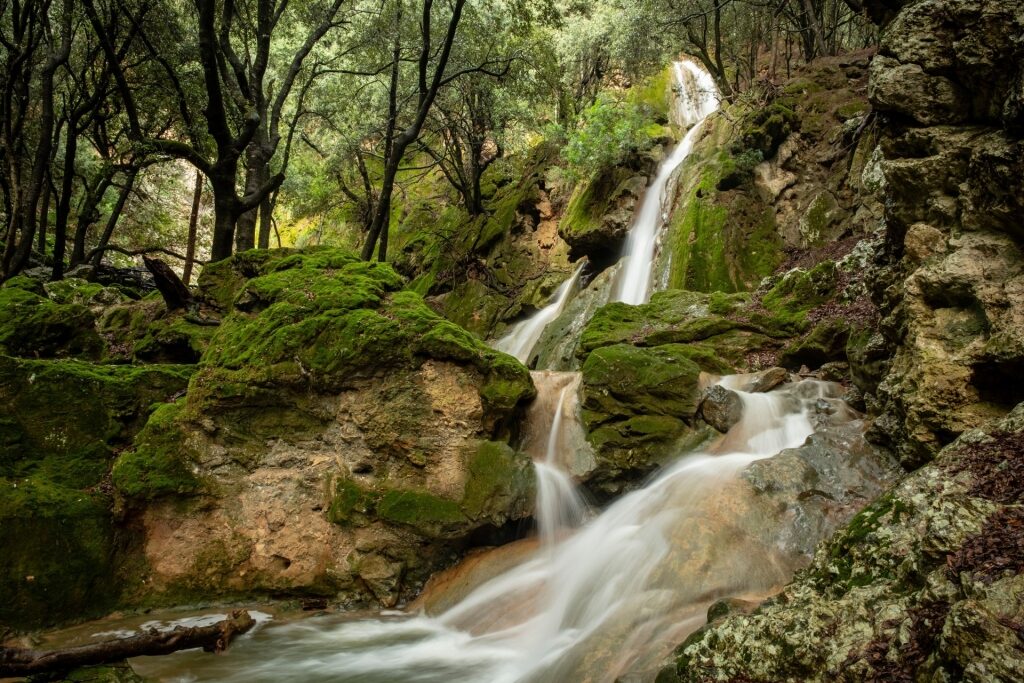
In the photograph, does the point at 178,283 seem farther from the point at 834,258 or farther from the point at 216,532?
the point at 834,258

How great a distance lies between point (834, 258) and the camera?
470 inches

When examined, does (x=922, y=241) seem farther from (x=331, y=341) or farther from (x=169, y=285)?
(x=169, y=285)

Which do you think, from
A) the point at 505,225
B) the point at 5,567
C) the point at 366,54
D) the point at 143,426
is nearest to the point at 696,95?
the point at 505,225

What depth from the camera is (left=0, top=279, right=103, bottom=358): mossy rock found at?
→ 27.1 ft

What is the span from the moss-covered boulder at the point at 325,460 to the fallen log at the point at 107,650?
45.3 inches

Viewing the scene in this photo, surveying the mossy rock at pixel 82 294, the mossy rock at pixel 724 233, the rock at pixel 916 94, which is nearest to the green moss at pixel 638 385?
the rock at pixel 916 94

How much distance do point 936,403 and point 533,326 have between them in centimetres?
1328

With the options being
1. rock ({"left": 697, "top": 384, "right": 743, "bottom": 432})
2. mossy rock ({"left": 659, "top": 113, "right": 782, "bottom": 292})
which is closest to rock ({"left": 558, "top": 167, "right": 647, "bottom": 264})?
mossy rock ({"left": 659, "top": 113, "right": 782, "bottom": 292})

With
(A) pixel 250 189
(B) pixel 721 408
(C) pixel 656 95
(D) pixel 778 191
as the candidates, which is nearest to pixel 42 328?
(A) pixel 250 189

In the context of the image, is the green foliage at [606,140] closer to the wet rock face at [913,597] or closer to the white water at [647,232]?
the white water at [647,232]

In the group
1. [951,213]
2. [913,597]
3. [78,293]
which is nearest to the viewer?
[913,597]

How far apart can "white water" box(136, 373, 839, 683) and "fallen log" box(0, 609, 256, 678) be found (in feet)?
0.70

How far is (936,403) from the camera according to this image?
4.81 metres

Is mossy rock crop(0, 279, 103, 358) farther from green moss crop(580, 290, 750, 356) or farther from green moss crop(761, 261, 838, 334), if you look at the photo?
green moss crop(761, 261, 838, 334)
